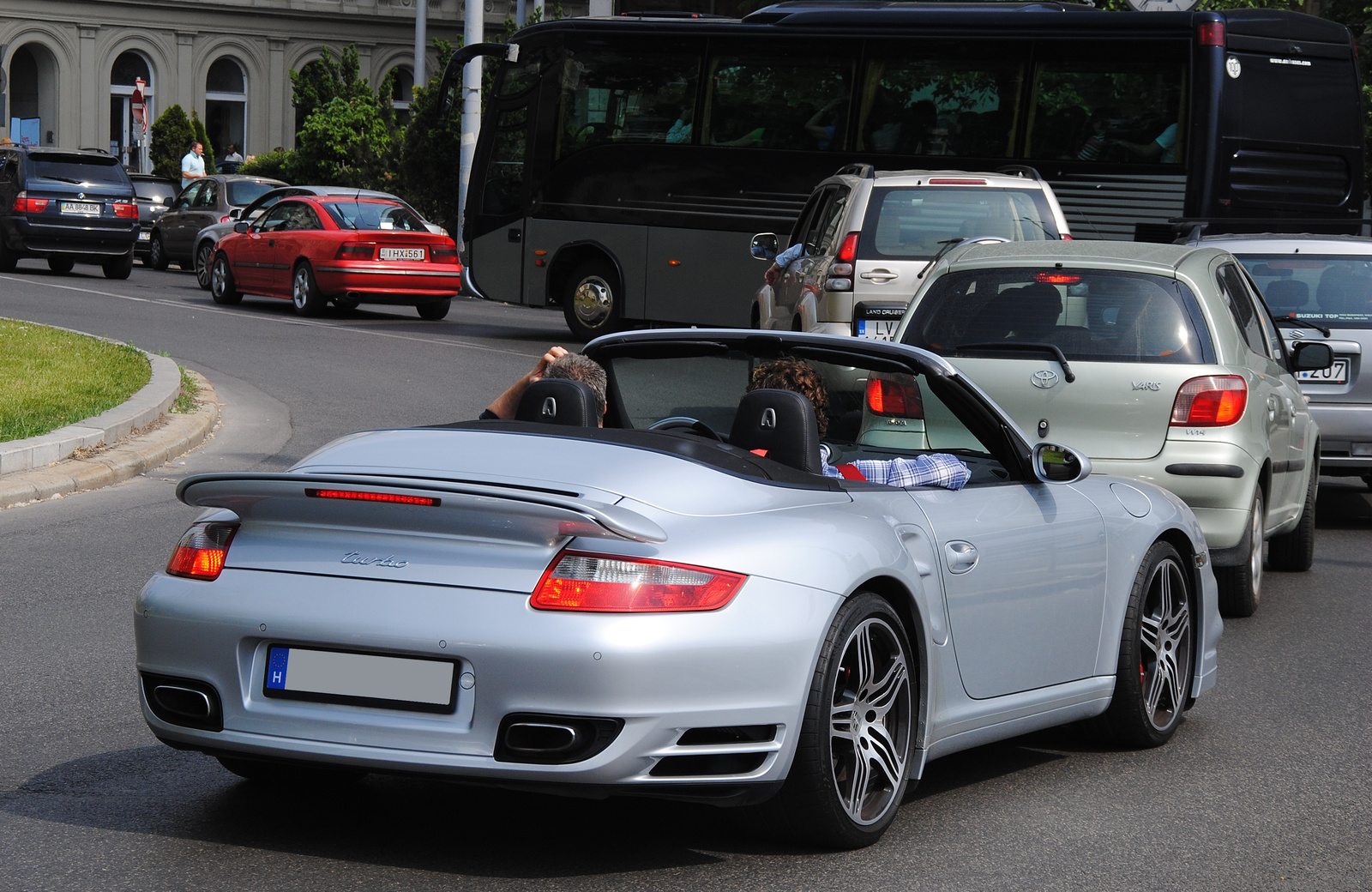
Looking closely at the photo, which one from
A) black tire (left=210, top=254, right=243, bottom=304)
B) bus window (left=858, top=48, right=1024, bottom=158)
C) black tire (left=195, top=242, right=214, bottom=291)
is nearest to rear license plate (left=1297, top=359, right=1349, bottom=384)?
bus window (left=858, top=48, right=1024, bottom=158)

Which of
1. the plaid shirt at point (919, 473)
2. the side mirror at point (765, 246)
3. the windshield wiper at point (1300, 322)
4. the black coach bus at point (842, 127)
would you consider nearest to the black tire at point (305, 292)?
the black coach bus at point (842, 127)

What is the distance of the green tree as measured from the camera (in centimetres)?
5547

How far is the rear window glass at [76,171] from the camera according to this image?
29.8 meters

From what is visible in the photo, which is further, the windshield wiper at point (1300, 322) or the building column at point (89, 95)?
the building column at point (89, 95)

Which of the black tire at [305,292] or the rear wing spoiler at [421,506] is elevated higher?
the rear wing spoiler at [421,506]

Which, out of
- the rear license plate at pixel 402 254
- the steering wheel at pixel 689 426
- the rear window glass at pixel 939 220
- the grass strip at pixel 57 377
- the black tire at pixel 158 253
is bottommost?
the black tire at pixel 158 253

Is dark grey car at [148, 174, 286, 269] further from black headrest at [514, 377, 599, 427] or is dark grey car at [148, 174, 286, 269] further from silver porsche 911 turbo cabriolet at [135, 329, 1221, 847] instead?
silver porsche 911 turbo cabriolet at [135, 329, 1221, 847]

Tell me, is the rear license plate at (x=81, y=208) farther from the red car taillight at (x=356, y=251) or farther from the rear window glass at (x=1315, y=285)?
the rear window glass at (x=1315, y=285)

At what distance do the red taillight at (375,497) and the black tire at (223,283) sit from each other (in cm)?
2146

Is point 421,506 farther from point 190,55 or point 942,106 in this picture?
point 190,55

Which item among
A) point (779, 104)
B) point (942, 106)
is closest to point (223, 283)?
point (779, 104)

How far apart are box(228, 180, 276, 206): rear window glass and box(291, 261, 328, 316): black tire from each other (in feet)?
26.6

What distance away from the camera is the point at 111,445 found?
11.6 meters

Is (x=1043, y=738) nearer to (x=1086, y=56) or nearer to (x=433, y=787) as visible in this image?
(x=433, y=787)
